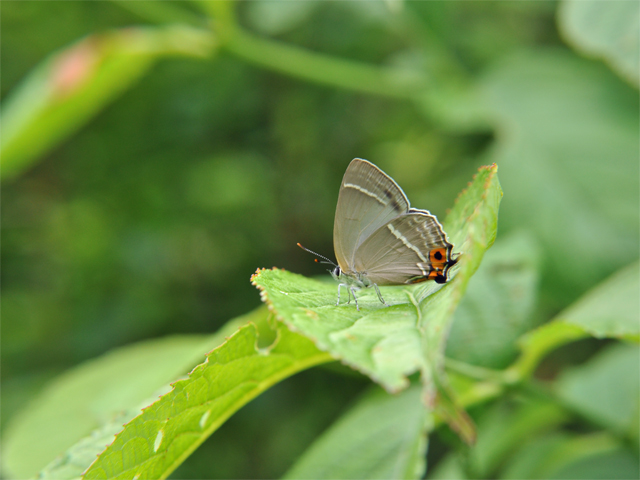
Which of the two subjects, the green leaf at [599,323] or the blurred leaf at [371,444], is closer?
the green leaf at [599,323]

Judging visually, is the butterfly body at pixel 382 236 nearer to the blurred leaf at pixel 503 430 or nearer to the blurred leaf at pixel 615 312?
the blurred leaf at pixel 615 312

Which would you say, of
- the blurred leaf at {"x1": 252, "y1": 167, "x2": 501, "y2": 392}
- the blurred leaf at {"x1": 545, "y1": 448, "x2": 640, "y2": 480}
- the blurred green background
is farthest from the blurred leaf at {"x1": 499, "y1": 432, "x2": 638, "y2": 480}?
the blurred green background

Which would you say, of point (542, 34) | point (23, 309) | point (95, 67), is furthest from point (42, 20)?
point (542, 34)

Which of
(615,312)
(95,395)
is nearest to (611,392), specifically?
(615,312)

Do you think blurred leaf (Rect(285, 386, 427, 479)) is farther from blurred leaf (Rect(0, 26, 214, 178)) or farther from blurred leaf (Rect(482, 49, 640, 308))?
blurred leaf (Rect(0, 26, 214, 178))

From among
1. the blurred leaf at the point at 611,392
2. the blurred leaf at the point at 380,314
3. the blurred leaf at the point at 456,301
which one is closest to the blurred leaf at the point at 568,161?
the blurred leaf at the point at 611,392
